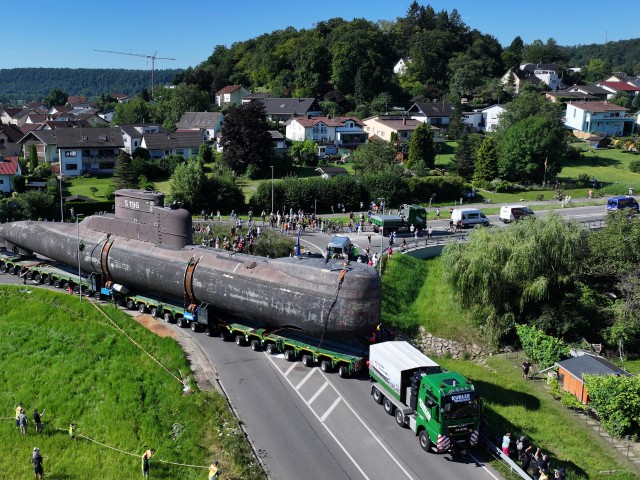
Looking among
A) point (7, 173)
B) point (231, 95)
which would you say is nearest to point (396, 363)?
point (7, 173)

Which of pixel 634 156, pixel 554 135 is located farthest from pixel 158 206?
pixel 634 156

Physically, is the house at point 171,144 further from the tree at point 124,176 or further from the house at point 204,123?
the tree at point 124,176

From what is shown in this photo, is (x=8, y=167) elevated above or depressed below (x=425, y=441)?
above

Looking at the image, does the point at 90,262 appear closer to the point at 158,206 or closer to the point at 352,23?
the point at 158,206

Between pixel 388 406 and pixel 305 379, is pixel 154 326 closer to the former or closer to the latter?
pixel 305 379

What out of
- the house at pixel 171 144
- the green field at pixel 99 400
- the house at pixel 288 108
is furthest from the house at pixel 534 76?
the green field at pixel 99 400

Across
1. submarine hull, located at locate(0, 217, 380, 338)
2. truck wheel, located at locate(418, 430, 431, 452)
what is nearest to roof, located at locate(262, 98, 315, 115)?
submarine hull, located at locate(0, 217, 380, 338)

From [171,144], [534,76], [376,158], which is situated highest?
[534,76]
